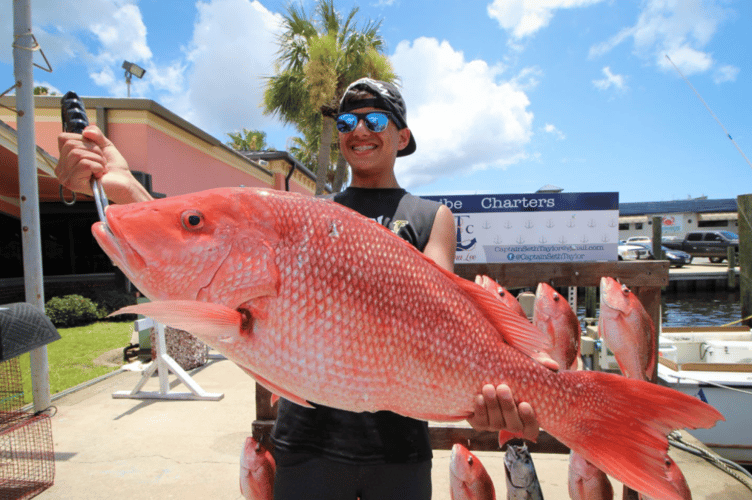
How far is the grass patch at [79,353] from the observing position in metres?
6.23

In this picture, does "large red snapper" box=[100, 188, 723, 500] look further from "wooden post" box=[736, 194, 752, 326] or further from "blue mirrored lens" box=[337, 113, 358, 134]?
"wooden post" box=[736, 194, 752, 326]

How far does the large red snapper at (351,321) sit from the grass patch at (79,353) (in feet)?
19.7

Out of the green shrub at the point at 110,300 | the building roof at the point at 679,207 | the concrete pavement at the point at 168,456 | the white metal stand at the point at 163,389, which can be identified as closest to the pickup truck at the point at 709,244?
the building roof at the point at 679,207

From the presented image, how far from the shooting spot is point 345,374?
1.09m

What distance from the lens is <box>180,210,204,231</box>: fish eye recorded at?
111cm

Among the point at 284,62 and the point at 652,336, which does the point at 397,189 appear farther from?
the point at 284,62

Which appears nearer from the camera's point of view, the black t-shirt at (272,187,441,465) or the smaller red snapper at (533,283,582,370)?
the black t-shirt at (272,187,441,465)

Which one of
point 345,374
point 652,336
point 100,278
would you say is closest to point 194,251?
point 345,374

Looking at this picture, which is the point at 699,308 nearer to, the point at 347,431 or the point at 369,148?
the point at 369,148

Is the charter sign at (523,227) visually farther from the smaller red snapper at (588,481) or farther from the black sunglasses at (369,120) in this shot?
the black sunglasses at (369,120)

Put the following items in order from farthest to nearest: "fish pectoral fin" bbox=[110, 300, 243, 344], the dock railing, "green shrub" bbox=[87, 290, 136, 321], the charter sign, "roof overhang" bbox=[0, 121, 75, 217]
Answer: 1. "green shrub" bbox=[87, 290, 136, 321]
2. "roof overhang" bbox=[0, 121, 75, 217]
3. the charter sign
4. the dock railing
5. "fish pectoral fin" bbox=[110, 300, 243, 344]

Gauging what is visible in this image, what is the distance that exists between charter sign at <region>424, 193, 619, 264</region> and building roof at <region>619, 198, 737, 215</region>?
4158cm

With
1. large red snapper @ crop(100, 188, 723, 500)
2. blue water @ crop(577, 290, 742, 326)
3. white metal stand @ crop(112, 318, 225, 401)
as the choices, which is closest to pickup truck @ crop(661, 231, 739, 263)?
blue water @ crop(577, 290, 742, 326)

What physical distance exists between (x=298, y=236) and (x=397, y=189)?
802mm
